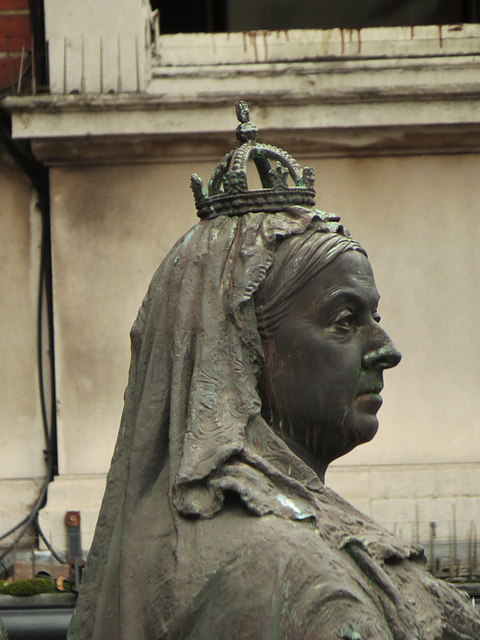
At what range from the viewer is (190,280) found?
4.64 meters

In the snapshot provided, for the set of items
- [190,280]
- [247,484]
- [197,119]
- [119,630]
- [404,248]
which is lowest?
[119,630]

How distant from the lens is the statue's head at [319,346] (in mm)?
4598

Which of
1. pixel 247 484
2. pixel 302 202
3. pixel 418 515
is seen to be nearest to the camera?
pixel 247 484

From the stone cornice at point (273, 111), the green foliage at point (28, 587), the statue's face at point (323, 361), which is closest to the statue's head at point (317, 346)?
the statue's face at point (323, 361)

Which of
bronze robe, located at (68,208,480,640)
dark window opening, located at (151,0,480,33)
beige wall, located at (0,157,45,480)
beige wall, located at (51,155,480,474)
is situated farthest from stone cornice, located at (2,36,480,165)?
bronze robe, located at (68,208,480,640)

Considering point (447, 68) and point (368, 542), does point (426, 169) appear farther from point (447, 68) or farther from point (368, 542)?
point (368, 542)

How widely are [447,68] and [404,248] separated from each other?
93cm

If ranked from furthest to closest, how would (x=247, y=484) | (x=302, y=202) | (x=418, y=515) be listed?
(x=418, y=515), (x=302, y=202), (x=247, y=484)

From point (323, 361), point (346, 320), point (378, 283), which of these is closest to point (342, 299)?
point (346, 320)

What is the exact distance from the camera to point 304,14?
10195 mm

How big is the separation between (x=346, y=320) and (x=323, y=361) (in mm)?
123

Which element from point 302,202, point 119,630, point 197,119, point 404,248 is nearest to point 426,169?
point 404,248

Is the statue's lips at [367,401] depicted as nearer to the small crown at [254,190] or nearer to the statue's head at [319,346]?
the statue's head at [319,346]

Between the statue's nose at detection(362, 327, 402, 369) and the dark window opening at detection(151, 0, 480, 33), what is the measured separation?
569 cm
